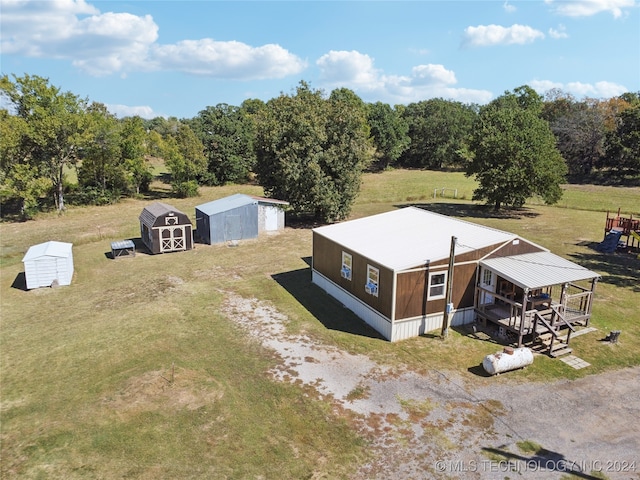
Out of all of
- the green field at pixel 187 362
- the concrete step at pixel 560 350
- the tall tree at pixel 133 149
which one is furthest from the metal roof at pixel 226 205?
the concrete step at pixel 560 350

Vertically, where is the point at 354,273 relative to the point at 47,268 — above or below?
above

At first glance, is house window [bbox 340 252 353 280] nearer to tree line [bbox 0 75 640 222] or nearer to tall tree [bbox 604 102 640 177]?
tree line [bbox 0 75 640 222]

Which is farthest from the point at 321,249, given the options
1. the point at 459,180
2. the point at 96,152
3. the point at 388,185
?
the point at 459,180

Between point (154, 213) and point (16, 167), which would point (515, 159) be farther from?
point (16, 167)

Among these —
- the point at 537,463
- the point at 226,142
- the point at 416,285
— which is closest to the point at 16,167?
the point at 226,142

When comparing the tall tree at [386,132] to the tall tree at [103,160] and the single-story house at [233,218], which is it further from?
the single-story house at [233,218]

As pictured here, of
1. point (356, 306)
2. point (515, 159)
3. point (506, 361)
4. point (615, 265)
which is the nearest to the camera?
point (506, 361)
